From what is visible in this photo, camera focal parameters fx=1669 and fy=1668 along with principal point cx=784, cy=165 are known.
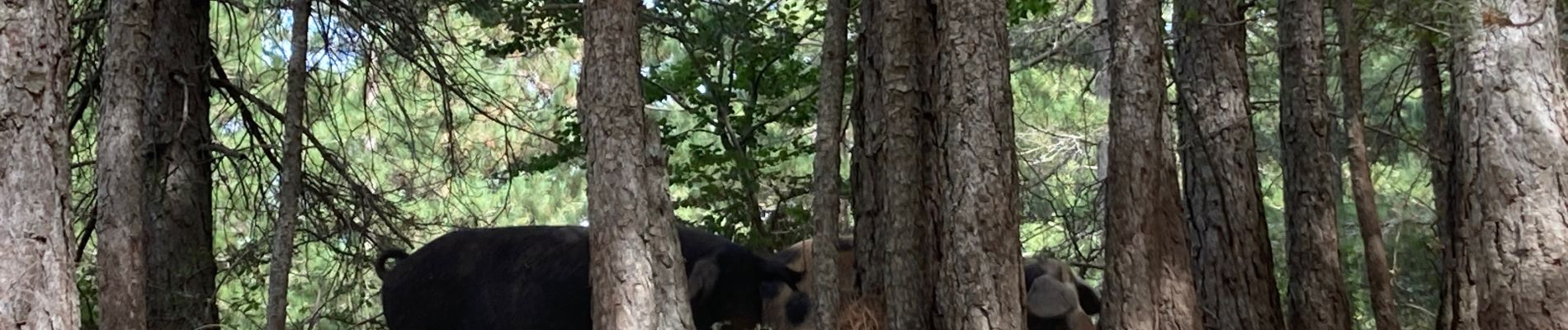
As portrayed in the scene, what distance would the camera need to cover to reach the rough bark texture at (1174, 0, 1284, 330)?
10578mm

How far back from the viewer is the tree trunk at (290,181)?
1024cm

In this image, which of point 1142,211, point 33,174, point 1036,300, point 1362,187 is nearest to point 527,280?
point 1036,300

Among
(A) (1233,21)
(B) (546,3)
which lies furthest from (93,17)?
(A) (1233,21)

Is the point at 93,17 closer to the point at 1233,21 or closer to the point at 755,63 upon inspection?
the point at 755,63

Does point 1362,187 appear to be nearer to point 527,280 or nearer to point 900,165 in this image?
point 900,165

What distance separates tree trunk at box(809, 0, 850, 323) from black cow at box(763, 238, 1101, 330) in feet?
5.43

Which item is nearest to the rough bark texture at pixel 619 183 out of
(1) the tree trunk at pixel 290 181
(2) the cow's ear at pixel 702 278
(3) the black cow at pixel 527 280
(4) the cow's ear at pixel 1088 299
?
(1) the tree trunk at pixel 290 181

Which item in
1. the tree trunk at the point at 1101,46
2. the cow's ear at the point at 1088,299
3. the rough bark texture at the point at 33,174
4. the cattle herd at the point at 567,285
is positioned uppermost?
the tree trunk at the point at 1101,46

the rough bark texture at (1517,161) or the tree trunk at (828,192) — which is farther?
the tree trunk at (828,192)

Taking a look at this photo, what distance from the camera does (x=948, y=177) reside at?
8797 millimetres

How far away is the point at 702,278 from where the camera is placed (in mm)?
12086

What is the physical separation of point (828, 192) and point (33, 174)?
4.65 meters

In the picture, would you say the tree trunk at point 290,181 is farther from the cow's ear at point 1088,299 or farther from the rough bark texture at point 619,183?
the cow's ear at point 1088,299

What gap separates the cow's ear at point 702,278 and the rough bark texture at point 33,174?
633cm
